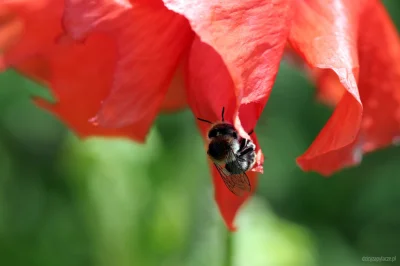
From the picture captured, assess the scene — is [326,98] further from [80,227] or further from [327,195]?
[327,195]

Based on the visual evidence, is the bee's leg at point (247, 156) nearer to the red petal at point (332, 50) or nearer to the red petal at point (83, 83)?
the red petal at point (332, 50)

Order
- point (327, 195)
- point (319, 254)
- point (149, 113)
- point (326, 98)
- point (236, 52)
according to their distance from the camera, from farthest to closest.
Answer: point (327, 195) → point (319, 254) → point (326, 98) → point (149, 113) → point (236, 52)

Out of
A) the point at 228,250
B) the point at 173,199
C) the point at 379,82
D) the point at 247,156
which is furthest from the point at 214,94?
the point at 173,199

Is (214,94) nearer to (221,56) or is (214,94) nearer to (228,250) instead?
(221,56)

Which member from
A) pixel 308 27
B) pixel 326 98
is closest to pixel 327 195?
pixel 326 98

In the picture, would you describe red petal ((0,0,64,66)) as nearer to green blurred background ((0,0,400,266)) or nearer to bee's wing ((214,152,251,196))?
bee's wing ((214,152,251,196))

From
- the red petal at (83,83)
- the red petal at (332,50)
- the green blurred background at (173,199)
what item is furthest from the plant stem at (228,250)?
the red petal at (332,50)
